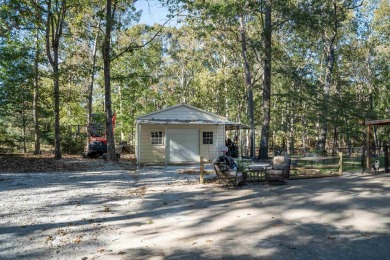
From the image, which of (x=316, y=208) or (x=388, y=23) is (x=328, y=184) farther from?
(x=388, y=23)

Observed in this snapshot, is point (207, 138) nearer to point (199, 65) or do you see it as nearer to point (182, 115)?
point (182, 115)

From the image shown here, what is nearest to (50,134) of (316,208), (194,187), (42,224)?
(194,187)

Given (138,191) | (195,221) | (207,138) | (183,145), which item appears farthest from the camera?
(207,138)

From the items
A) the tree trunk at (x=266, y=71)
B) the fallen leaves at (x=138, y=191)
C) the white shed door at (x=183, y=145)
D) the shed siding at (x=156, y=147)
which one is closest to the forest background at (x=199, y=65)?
the tree trunk at (x=266, y=71)

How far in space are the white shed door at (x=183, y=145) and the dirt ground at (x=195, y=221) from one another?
339 inches

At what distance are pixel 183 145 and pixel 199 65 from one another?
20962 mm

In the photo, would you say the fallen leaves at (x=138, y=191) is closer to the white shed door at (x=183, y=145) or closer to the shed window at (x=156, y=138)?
the white shed door at (x=183, y=145)

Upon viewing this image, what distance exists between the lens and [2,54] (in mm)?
18203

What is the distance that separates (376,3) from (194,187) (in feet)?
97.1

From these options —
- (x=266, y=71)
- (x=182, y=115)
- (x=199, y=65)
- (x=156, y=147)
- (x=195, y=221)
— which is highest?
(x=199, y=65)

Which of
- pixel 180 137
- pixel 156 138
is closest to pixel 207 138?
pixel 180 137

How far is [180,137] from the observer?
19.3m

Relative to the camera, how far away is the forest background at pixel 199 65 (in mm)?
18562

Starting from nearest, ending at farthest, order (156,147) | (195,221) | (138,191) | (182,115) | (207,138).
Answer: (195,221)
(138,191)
(156,147)
(182,115)
(207,138)
